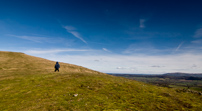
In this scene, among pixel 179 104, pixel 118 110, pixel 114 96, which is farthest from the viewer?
pixel 114 96

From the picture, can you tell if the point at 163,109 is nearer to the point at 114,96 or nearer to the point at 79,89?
the point at 114,96

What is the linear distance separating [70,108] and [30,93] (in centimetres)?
944

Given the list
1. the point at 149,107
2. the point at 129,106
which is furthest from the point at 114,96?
the point at 149,107

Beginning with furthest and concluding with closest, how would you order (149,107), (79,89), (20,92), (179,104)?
1. (79,89)
2. (20,92)
3. (179,104)
4. (149,107)

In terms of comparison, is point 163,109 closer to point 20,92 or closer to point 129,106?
point 129,106

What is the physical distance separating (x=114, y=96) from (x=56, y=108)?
848 cm

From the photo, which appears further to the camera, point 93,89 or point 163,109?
point 93,89

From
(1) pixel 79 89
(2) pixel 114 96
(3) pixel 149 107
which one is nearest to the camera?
(3) pixel 149 107

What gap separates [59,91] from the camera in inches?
691

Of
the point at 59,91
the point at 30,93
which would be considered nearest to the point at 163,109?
the point at 59,91

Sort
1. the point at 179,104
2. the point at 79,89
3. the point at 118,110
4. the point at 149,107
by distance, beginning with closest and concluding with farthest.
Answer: the point at 118,110 < the point at 149,107 < the point at 179,104 < the point at 79,89

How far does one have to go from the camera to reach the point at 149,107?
12.8m

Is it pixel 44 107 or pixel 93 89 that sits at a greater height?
pixel 93 89

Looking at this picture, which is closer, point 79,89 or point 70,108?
point 70,108
